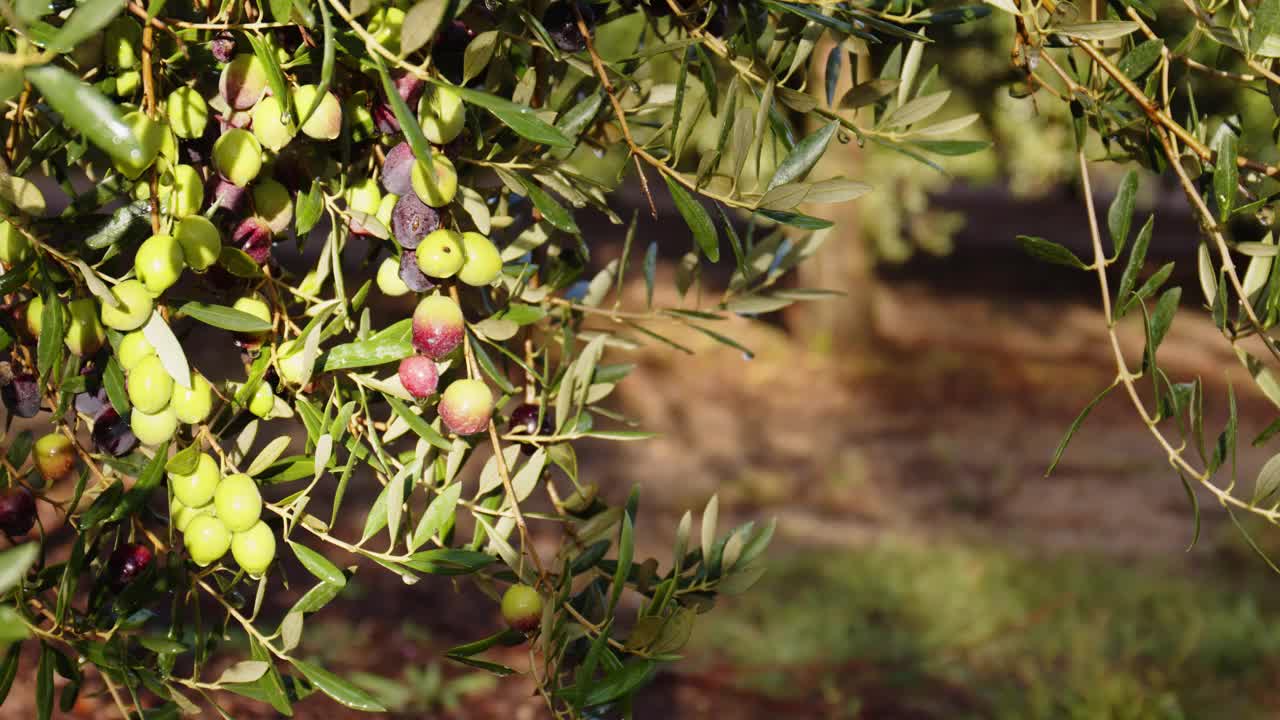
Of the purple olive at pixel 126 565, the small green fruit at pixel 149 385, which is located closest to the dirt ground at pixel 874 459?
the purple olive at pixel 126 565

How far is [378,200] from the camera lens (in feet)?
2.66

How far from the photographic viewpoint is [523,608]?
2.65ft

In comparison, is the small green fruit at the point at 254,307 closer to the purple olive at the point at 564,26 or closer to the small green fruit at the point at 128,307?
the small green fruit at the point at 128,307

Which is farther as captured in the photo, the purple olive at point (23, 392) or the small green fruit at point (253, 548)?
the purple olive at point (23, 392)

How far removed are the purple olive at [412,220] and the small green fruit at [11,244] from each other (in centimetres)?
23

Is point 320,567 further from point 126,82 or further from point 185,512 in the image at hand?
point 126,82

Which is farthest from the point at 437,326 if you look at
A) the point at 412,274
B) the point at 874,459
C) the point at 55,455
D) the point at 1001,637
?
the point at 874,459

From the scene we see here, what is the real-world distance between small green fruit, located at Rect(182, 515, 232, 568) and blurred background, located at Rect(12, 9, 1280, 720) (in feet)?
1.28

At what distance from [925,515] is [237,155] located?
4798 mm

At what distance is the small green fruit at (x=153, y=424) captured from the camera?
69 centimetres

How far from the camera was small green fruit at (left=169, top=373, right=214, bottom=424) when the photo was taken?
0.69m

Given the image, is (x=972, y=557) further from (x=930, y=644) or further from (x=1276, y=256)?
(x=1276, y=256)

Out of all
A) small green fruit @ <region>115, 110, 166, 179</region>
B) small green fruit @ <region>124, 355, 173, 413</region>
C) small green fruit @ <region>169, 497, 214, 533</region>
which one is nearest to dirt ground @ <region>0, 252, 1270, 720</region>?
small green fruit @ <region>169, 497, 214, 533</region>

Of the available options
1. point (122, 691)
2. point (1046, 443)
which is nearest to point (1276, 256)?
point (122, 691)
